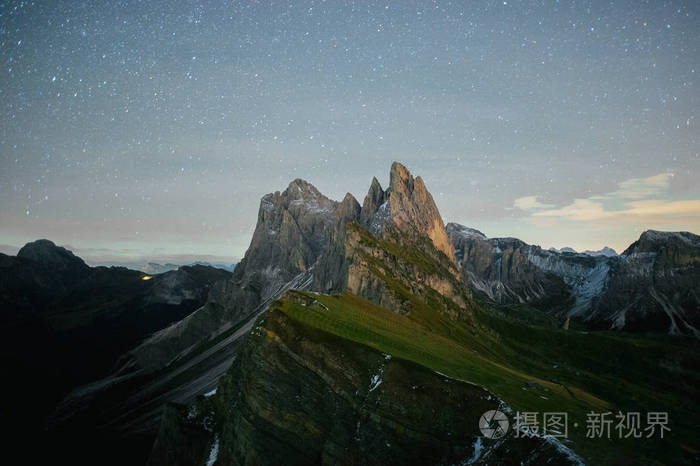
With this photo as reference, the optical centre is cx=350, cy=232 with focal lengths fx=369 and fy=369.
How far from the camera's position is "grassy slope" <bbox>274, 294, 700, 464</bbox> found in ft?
132

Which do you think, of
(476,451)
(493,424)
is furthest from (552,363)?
(476,451)

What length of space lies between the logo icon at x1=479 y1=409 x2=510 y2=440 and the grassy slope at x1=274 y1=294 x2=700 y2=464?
14.1 feet

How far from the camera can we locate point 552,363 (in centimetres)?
12488

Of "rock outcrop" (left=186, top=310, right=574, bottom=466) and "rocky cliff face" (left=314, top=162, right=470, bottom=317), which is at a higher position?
"rocky cliff face" (left=314, top=162, right=470, bottom=317)

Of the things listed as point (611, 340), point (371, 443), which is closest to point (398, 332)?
point (371, 443)

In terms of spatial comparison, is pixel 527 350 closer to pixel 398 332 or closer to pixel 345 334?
pixel 398 332

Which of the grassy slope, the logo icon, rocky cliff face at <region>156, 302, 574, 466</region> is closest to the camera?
the logo icon

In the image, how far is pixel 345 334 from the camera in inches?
1959

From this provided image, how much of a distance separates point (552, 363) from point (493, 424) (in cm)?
11050

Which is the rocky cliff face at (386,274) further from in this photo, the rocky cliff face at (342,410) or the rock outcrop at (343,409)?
the rocky cliff face at (342,410)

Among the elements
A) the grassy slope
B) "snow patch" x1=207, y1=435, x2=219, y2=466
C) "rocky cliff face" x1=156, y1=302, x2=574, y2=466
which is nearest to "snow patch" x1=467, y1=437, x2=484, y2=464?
"rocky cliff face" x1=156, y1=302, x2=574, y2=466

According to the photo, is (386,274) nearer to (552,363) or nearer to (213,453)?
(552,363)

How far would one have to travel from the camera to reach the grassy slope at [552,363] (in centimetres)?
4025

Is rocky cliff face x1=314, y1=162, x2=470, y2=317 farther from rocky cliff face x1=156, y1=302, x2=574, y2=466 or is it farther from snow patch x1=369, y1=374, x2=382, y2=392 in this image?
snow patch x1=369, y1=374, x2=382, y2=392
